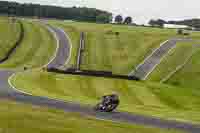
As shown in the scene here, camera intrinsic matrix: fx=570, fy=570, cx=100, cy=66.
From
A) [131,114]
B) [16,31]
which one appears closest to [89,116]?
[131,114]

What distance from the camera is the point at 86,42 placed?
134m

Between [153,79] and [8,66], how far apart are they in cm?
2647

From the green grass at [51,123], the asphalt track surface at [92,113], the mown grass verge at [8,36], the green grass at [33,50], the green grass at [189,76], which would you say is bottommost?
the green grass at [189,76]

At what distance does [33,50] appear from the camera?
407 ft

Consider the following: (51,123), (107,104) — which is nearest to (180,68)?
(107,104)

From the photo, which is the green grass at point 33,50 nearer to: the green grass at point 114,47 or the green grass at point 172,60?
the green grass at point 114,47

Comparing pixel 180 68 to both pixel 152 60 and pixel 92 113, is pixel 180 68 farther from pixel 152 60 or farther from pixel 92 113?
pixel 92 113

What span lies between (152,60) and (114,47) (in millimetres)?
15086

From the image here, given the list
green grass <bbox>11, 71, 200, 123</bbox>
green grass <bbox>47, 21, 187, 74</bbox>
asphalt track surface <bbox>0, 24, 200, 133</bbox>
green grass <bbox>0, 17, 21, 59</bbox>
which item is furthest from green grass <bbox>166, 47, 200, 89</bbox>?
asphalt track surface <bbox>0, 24, 200, 133</bbox>

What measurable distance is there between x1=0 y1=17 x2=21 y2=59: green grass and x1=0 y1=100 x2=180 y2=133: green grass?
7638cm

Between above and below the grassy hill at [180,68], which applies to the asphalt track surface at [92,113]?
above

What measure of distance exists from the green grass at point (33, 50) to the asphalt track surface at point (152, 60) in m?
19.2

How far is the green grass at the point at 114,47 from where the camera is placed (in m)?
111

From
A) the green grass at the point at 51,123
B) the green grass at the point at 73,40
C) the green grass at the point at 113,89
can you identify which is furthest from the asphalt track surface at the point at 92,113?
the green grass at the point at 73,40
